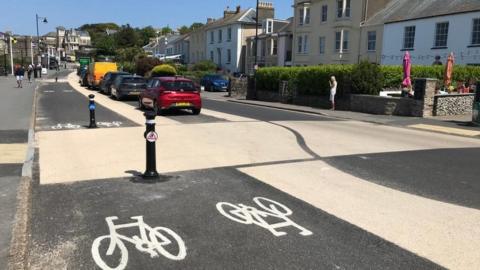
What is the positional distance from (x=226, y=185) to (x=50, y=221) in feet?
8.83

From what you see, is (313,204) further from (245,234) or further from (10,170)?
(10,170)

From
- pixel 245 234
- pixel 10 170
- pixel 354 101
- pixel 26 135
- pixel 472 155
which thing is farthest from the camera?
pixel 354 101

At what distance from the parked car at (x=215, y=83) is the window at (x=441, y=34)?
728 inches

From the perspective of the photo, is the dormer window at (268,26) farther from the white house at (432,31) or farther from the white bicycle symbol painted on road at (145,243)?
the white bicycle symbol painted on road at (145,243)

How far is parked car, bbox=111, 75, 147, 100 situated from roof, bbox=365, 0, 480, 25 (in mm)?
20660

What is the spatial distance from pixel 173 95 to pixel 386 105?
9.03m

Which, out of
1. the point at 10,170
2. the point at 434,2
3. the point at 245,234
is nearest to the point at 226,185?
the point at 245,234

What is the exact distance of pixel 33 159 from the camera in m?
9.47

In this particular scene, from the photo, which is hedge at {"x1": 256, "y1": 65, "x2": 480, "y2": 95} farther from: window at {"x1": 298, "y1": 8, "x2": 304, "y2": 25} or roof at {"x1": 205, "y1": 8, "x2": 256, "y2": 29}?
roof at {"x1": 205, "y1": 8, "x2": 256, "y2": 29}

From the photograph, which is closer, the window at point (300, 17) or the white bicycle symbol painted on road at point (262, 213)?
the white bicycle symbol painted on road at point (262, 213)

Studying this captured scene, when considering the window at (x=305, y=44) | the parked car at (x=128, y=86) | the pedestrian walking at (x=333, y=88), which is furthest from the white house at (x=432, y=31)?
the parked car at (x=128, y=86)

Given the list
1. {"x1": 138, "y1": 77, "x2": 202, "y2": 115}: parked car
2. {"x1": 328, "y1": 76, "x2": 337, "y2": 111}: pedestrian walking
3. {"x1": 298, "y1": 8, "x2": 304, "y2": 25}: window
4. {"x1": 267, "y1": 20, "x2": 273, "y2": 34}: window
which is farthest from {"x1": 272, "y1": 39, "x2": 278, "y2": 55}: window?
{"x1": 138, "y1": 77, "x2": 202, "y2": 115}: parked car

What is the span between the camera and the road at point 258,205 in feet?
15.0

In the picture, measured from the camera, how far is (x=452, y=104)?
19.3 meters
